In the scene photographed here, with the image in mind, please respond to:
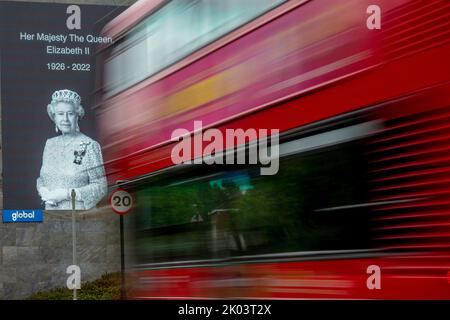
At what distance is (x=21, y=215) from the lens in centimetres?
283

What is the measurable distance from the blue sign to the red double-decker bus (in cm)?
35

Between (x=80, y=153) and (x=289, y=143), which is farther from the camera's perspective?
(x=80, y=153)

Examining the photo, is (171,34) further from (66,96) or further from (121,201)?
(121,201)

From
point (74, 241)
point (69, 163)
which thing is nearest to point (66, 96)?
point (69, 163)

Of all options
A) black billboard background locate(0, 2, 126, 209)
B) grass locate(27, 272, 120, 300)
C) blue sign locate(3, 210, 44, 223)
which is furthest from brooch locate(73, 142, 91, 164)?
grass locate(27, 272, 120, 300)

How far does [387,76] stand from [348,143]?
0.77 feet

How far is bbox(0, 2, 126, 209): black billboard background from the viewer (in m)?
2.79

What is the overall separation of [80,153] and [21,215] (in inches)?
13.2

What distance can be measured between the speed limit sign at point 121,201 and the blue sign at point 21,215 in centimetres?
31

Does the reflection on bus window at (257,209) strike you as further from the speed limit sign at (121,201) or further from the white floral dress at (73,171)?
the white floral dress at (73,171)

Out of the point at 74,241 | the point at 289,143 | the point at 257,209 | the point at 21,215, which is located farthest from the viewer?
the point at 74,241
